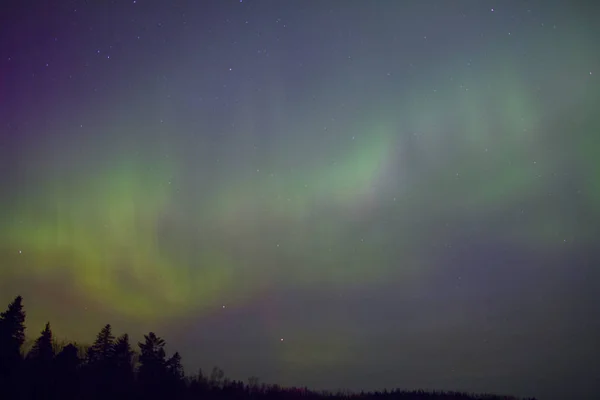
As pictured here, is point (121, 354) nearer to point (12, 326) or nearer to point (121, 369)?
point (121, 369)

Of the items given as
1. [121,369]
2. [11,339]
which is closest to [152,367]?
[121,369]

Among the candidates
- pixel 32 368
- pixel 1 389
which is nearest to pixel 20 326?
pixel 32 368

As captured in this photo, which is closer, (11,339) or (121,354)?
(11,339)

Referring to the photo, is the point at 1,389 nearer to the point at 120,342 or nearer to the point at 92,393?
the point at 92,393

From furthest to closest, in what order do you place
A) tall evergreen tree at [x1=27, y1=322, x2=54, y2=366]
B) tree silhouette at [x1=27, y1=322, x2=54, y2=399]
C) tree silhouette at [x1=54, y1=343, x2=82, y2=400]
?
tall evergreen tree at [x1=27, y1=322, x2=54, y2=366]
tree silhouette at [x1=54, y1=343, x2=82, y2=400]
tree silhouette at [x1=27, y1=322, x2=54, y2=399]

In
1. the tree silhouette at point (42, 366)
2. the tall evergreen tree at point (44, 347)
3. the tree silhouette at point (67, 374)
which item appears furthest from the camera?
the tall evergreen tree at point (44, 347)

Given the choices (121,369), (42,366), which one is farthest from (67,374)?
(121,369)

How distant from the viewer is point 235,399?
272 ft

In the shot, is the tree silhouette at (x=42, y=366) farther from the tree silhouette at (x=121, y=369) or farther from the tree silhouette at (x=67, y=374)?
the tree silhouette at (x=121, y=369)

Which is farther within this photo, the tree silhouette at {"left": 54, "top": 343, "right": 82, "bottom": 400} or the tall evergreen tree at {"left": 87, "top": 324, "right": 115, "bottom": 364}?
the tall evergreen tree at {"left": 87, "top": 324, "right": 115, "bottom": 364}

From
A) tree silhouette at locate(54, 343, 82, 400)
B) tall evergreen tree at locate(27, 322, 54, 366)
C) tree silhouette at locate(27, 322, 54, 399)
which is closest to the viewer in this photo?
tree silhouette at locate(27, 322, 54, 399)

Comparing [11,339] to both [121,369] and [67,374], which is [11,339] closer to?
[67,374]

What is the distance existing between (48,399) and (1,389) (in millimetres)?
4416

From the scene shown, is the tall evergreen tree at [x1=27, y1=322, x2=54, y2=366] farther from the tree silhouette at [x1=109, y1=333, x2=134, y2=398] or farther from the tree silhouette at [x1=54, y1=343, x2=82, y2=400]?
the tree silhouette at [x1=109, y1=333, x2=134, y2=398]
